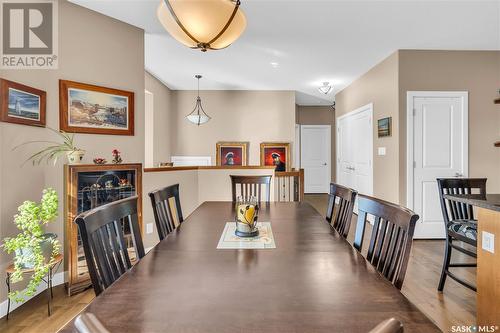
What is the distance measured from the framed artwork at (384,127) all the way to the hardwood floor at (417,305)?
1990mm

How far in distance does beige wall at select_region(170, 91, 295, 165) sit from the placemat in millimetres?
4775

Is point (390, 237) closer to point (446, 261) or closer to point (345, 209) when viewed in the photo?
point (345, 209)

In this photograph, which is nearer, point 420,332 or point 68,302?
point 420,332

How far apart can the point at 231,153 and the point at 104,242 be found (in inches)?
209

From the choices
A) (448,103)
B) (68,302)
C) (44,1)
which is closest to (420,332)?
(68,302)

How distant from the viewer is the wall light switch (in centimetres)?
166

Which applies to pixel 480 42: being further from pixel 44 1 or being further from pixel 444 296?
pixel 44 1

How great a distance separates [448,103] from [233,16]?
3.78m

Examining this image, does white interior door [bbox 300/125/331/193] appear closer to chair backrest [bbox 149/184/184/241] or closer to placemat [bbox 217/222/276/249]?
chair backrest [bbox 149/184/184/241]

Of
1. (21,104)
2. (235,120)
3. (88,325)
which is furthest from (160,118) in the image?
(88,325)

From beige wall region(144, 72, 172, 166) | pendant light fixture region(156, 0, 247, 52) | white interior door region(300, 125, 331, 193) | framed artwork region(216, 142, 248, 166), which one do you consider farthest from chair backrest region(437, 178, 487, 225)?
white interior door region(300, 125, 331, 193)

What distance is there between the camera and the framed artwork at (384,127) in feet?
13.6

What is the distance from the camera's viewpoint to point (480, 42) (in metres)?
3.67

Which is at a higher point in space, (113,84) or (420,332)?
(113,84)
